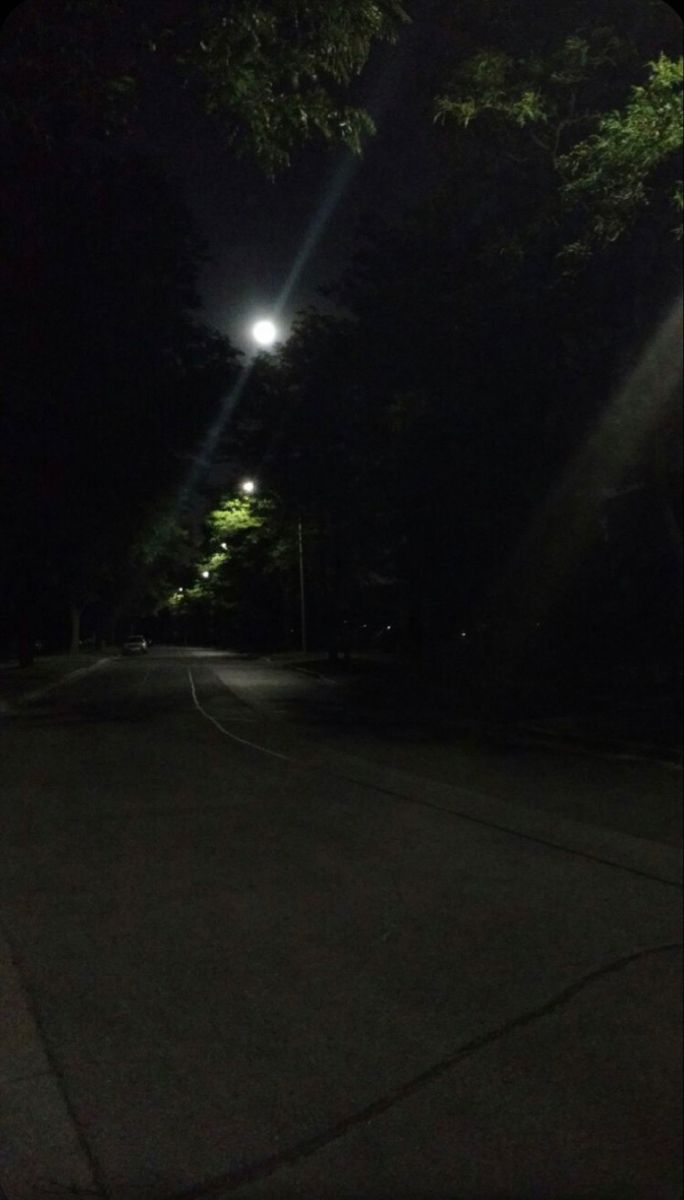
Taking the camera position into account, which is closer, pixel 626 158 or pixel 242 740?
pixel 626 158

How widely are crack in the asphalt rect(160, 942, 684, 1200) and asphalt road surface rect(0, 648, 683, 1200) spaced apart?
0.04ft

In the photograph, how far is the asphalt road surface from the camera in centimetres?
382

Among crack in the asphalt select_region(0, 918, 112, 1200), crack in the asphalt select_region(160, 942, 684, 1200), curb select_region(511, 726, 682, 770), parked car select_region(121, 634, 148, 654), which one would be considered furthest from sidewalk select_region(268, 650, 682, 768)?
parked car select_region(121, 634, 148, 654)

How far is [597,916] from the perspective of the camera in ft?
20.0

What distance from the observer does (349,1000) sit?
532cm

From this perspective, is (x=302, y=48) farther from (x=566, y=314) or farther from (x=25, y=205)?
(x=25, y=205)

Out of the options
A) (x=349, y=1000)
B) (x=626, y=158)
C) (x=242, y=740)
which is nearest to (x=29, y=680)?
(x=242, y=740)

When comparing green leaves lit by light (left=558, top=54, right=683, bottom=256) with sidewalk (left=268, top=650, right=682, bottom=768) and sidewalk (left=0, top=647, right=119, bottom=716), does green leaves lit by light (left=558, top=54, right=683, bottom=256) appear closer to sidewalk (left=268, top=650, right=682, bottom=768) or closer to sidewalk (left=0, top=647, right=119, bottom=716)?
sidewalk (left=268, top=650, right=682, bottom=768)

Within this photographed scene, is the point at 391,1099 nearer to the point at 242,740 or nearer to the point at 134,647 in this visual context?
the point at 242,740

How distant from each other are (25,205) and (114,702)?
1235 centimetres

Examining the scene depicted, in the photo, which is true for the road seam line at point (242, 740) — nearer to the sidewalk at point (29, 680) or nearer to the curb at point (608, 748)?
the sidewalk at point (29, 680)

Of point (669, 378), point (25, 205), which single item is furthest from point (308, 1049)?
point (25, 205)

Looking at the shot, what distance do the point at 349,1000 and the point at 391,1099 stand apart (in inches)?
41.1

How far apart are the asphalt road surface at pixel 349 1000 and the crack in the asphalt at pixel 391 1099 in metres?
0.01
